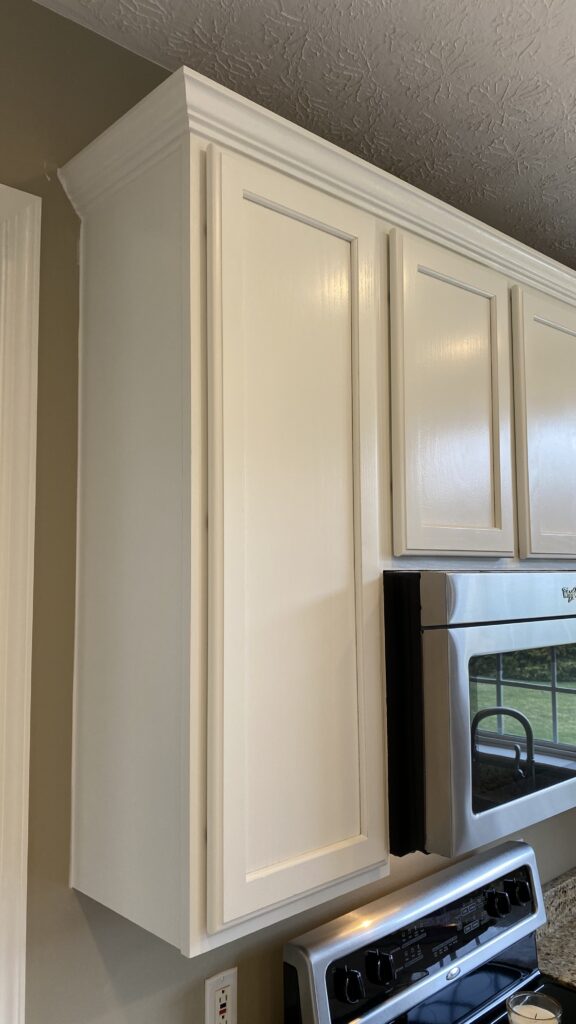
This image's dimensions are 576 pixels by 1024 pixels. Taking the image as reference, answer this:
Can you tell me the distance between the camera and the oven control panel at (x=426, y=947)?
49.5 inches

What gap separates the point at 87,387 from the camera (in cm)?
114

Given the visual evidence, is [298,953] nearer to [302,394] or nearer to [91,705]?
[91,705]

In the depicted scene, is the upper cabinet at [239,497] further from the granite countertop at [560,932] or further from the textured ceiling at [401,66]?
the granite countertop at [560,932]

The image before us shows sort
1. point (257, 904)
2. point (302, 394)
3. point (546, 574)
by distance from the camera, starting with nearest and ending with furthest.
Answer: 1. point (257, 904)
2. point (302, 394)
3. point (546, 574)

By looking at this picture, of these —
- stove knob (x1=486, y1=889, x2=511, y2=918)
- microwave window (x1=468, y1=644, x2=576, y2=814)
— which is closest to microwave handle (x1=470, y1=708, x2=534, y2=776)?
microwave window (x1=468, y1=644, x2=576, y2=814)

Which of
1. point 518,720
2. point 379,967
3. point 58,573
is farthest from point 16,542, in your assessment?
point 379,967

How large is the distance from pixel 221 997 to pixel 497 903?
668 millimetres

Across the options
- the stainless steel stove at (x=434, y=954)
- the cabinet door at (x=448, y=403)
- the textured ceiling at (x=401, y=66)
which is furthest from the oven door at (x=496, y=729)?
the textured ceiling at (x=401, y=66)

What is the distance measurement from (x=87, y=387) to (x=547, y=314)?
0.90 m

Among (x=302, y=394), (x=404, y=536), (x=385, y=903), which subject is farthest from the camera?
(x=385, y=903)

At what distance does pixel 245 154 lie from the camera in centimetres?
100

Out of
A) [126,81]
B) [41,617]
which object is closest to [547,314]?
[126,81]

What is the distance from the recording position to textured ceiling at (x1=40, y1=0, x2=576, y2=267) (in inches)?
46.0

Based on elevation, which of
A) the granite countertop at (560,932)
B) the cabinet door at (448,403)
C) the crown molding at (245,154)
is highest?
the crown molding at (245,154)
